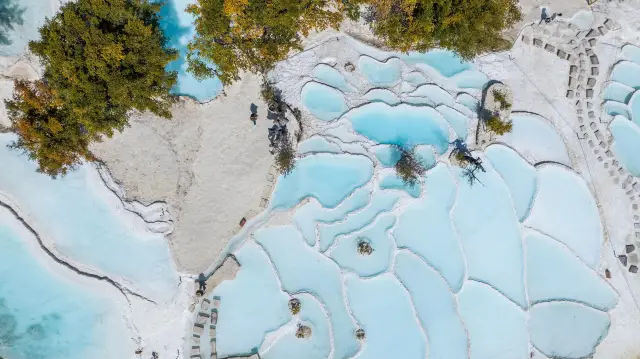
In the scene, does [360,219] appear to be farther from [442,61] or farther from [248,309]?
[442,61]

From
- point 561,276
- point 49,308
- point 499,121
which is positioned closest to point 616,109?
point 499,121

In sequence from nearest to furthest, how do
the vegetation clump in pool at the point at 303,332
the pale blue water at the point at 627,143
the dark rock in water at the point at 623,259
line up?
1. the vegetation clump in pool at the point at 303,332
2. the dark rock in water at the point at 623,259
3. the pale blue water at the point at 627,143

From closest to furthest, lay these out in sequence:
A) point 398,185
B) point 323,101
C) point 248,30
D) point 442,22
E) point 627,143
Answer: point 248,30
point 442,22
point 398,185
point 323,101
point 627,143

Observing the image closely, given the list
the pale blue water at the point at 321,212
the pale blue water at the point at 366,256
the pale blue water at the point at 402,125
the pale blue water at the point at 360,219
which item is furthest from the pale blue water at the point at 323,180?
the pale blue water at the point at 366,256

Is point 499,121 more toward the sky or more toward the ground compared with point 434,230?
more toward the sky

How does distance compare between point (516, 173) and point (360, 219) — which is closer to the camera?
point (360, 219)

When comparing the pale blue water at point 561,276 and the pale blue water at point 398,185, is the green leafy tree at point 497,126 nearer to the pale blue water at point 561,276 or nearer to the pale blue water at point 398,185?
the pale blue water at point 398,185

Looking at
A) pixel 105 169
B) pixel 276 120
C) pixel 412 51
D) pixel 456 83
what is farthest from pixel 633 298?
pixel 105 169
